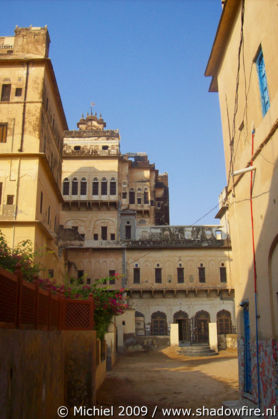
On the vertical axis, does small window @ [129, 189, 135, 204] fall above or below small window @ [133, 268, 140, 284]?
above

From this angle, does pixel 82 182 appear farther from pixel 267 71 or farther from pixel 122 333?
pixel 267 71

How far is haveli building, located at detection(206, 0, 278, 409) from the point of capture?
8719mm

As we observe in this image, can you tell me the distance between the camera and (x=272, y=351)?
8492 millimetres

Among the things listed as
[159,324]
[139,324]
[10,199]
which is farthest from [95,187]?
[10,199]

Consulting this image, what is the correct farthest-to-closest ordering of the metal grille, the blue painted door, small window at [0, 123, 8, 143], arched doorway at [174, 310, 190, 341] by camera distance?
arched doorway at [174, 310, 190, 341]
small window at [0, 123, 8, 143]
the blue painted door
the metal grille

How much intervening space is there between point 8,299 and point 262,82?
7534 millimetres

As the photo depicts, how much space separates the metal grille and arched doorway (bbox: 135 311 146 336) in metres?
28.2

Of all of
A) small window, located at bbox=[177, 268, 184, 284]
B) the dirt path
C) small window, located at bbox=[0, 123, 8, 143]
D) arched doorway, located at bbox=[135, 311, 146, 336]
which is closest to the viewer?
the dirt path

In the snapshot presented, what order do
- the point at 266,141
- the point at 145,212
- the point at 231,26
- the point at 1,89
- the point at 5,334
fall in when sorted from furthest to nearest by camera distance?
1. the point at 145,212
2. the point at 1,89
3. the point at 231,26
4. the point at 266,141
5. the point at 5,334

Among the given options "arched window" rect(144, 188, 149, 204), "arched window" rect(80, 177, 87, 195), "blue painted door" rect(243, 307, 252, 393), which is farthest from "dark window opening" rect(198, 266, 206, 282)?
"blue painted door" rect(243, 307, 252, 393)

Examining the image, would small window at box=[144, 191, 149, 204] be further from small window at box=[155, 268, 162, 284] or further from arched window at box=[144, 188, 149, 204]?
small window at box=[155, 268, 162, 284]

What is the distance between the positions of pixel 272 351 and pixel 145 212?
32.5m

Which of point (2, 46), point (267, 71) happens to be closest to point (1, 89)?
point (2, 46)

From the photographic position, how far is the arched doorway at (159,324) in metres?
33.5
